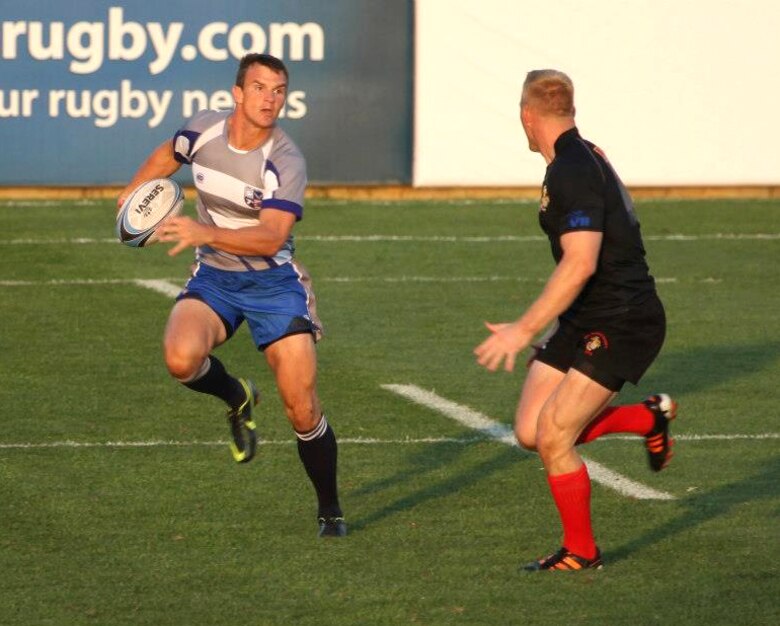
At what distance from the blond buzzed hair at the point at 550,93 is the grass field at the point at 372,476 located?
183 centimetres

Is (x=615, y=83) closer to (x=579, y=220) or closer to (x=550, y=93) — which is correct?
(x=550, y=93)

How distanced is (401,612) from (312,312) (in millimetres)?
2002

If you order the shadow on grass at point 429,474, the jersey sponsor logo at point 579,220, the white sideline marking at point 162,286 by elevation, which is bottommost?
the shadow on grass at point 429,474

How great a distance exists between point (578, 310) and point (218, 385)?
2.01m

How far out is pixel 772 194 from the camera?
22297 mm

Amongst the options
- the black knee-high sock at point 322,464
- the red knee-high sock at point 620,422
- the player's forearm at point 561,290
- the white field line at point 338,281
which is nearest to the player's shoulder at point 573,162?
the player's forearm at point 561,290

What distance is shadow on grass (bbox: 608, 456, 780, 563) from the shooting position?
8180mm

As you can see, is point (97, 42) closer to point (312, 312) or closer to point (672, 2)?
point (672, 2)

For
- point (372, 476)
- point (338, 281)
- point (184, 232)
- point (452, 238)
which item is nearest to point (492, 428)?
point (372, 476)

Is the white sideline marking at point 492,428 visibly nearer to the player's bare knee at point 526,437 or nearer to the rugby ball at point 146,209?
the player's bare knee at point 526,437

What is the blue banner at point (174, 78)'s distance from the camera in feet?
68.4

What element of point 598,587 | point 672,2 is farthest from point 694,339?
point 672,2

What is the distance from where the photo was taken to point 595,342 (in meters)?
7.68

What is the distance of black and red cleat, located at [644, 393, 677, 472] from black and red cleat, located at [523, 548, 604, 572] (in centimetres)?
103
